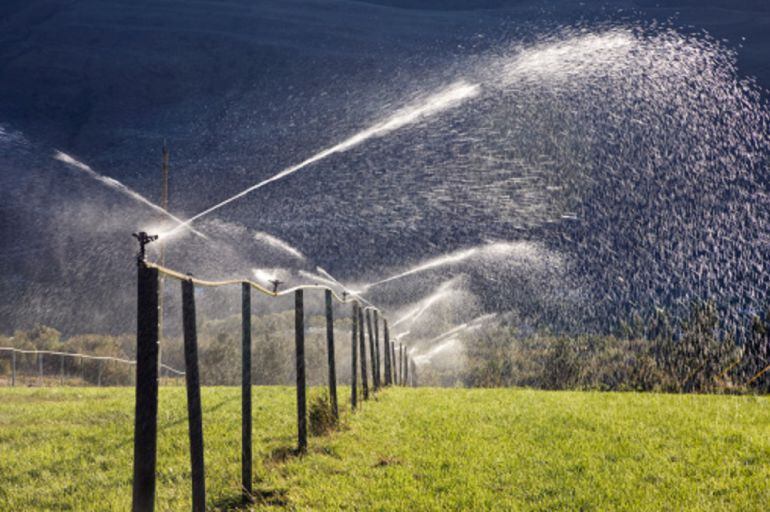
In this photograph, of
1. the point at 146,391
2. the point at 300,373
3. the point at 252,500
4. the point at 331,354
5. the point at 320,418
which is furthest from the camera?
the point at 331,354

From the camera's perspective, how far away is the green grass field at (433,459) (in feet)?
21.3

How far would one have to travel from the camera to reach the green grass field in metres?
6.48

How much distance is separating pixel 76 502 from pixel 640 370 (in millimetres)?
45671

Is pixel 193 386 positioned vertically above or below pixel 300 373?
above

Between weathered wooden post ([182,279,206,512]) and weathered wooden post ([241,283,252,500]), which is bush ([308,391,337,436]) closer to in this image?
weathered wooden post ([241,283,252,500])

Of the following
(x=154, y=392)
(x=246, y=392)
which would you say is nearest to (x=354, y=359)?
(x=246, y=392)

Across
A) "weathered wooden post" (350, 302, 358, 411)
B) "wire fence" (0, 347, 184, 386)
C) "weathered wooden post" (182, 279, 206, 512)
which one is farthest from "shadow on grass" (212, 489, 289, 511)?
"wire fence" (0, 347, 184, 386)

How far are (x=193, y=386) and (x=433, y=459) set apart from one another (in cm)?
368

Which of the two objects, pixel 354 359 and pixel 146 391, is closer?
pixel 146 391

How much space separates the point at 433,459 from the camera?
8039 mm

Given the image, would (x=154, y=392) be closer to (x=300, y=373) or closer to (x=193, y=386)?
(x=193, y=386)

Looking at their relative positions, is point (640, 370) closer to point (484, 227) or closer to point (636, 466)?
point (636, 466)

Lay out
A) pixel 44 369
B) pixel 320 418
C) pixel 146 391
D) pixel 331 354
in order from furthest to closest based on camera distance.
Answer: pixel 44 369
pixel 331 354
pixel 320 418
pixel 146 391

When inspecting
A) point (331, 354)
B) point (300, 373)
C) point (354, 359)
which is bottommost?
point (354, 359)
